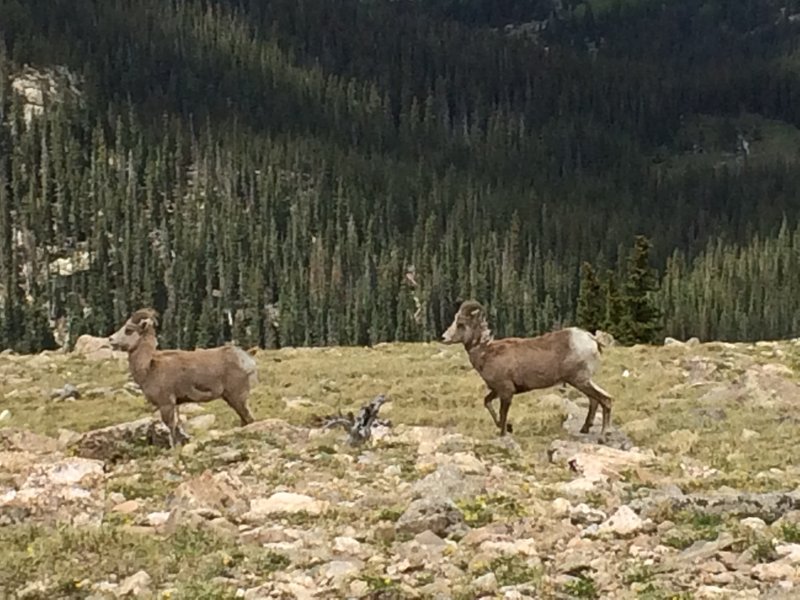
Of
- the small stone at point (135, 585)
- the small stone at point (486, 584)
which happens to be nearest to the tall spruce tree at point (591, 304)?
the small stone at point (486, 584)

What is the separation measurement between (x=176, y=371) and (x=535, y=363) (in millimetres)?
6816

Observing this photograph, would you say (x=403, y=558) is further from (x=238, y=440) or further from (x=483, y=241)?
(x=483, y=241)

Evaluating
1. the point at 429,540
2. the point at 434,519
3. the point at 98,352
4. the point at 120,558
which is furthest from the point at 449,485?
the point at 98,352

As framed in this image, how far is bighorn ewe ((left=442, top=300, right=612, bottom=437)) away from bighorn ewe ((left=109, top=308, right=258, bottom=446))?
447cm

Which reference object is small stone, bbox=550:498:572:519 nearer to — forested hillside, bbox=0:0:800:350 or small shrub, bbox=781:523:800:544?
small shrub, bbox=781:523:800:544

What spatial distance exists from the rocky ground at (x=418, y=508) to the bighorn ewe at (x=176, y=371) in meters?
0.62

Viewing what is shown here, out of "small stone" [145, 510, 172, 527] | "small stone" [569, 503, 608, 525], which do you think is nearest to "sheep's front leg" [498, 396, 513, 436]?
"small stone" [569, 503, 608, 525]

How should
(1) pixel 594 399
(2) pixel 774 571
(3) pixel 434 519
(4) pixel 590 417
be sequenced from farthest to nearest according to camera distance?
(1) pixel 594 399
(4) pixel 590 417
(3) pixel 434 519
(2) pixel 774 571

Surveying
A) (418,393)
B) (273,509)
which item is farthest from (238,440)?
(418,393)

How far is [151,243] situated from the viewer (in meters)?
159

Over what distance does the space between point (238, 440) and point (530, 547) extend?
8.14 meters

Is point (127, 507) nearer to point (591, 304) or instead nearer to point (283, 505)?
point (283, 505)

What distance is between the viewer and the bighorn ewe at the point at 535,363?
69.2 ft

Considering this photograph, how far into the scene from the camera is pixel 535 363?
21.1 meters
